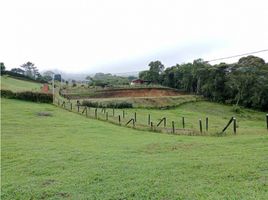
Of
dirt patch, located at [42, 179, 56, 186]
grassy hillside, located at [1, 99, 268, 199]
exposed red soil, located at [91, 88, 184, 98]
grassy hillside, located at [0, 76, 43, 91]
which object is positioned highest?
grassy hillside, located at [0, 76, 43, 91]

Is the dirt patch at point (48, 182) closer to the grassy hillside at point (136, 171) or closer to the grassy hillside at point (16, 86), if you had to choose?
the grassy hillside at point (136, 171)

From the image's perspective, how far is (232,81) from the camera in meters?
66.2

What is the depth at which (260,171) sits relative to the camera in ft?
28.6

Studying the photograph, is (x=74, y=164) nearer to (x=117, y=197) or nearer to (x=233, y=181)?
(x=117, y=197)

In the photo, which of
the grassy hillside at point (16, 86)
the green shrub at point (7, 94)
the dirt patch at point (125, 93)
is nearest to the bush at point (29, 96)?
the green shrub at point (7, 94)

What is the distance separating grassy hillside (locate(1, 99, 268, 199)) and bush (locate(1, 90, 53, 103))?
28768 millimetres

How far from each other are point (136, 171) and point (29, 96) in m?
38.0

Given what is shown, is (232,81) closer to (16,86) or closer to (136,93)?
(136,93)

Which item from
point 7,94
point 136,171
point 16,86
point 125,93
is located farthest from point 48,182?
point 125,93

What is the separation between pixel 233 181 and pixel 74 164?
18.7 ft

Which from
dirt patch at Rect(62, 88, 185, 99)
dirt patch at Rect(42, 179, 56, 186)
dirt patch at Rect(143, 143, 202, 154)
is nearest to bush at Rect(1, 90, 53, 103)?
dirt patch at Rect(62, 88, 185, 99)

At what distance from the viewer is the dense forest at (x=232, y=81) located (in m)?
62.4

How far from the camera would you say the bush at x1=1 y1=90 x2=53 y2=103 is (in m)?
44.5

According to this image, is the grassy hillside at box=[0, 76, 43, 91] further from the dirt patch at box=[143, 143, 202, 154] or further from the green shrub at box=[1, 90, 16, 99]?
the dirt patch at box=[143, 143, 202, 154]
